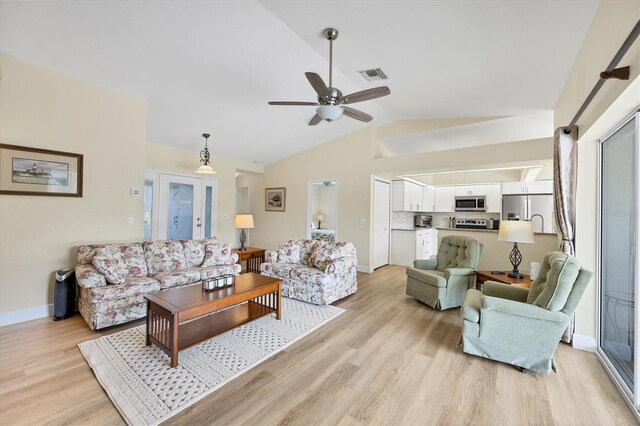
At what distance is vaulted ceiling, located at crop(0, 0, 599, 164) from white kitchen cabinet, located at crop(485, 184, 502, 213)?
205 centimetres

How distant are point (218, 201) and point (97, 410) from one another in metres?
5.02

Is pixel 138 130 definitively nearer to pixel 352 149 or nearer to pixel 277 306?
pixel 277 306

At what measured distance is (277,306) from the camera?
3.18 metres

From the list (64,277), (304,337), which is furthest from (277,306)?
(64,277)

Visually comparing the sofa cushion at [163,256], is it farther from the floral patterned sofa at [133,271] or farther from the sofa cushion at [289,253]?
the sofa cushion at [289,253]

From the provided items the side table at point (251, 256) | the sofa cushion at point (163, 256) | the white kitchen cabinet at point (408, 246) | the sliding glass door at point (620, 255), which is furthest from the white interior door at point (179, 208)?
the sliding glass door at point (620, 255)

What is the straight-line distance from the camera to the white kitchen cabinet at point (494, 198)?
634 cm

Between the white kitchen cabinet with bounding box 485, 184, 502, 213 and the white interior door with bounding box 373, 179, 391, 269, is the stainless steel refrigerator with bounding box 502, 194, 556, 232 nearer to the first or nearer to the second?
the white kitchen cabinet with bounding box 485, 184, 502, 213

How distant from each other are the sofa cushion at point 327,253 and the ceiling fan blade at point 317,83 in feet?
7.55

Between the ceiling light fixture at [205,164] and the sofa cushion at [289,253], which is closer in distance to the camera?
the sofa cushion at [289,253]

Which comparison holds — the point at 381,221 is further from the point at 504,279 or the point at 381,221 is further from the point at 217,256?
the point at 217,256

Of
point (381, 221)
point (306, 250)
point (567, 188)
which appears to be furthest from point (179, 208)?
point (567, 188)

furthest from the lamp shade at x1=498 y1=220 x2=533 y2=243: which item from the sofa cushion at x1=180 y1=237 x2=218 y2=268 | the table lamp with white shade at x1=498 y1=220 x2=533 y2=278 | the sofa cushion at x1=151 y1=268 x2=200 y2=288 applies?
the sofa cushion at x1=180 y1=237 x2=218 y2=268

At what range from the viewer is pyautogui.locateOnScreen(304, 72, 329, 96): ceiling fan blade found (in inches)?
94.3
